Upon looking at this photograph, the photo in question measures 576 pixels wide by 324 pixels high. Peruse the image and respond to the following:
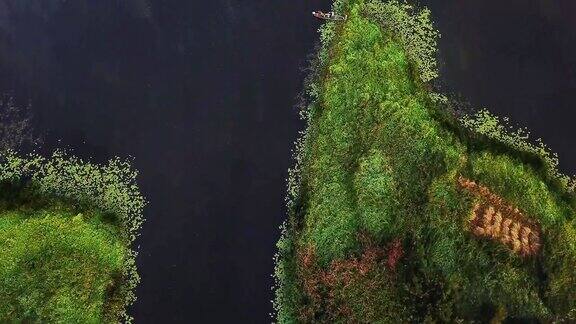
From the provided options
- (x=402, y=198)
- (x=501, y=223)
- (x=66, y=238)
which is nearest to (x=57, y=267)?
(x=66, y=238)

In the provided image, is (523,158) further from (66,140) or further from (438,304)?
(66,140)

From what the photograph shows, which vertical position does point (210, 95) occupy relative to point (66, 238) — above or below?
above

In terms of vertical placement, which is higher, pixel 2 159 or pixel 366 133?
pixel 366 133

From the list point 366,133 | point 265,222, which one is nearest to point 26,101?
point 265,222

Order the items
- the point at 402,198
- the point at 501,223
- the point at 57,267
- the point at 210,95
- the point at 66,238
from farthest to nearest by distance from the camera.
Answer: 1. the point at 210,95
2. the point at 66,238
3. the point at 57,267
4. the point at 402,198
5. the point at 501,223

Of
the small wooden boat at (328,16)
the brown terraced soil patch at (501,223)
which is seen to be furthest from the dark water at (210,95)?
the brown terraced soil patch at (501,223)

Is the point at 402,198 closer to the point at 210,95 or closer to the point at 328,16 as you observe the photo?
the point at 328,16

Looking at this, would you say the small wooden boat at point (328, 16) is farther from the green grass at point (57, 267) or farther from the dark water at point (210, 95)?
the green grass at point (57, 267)
